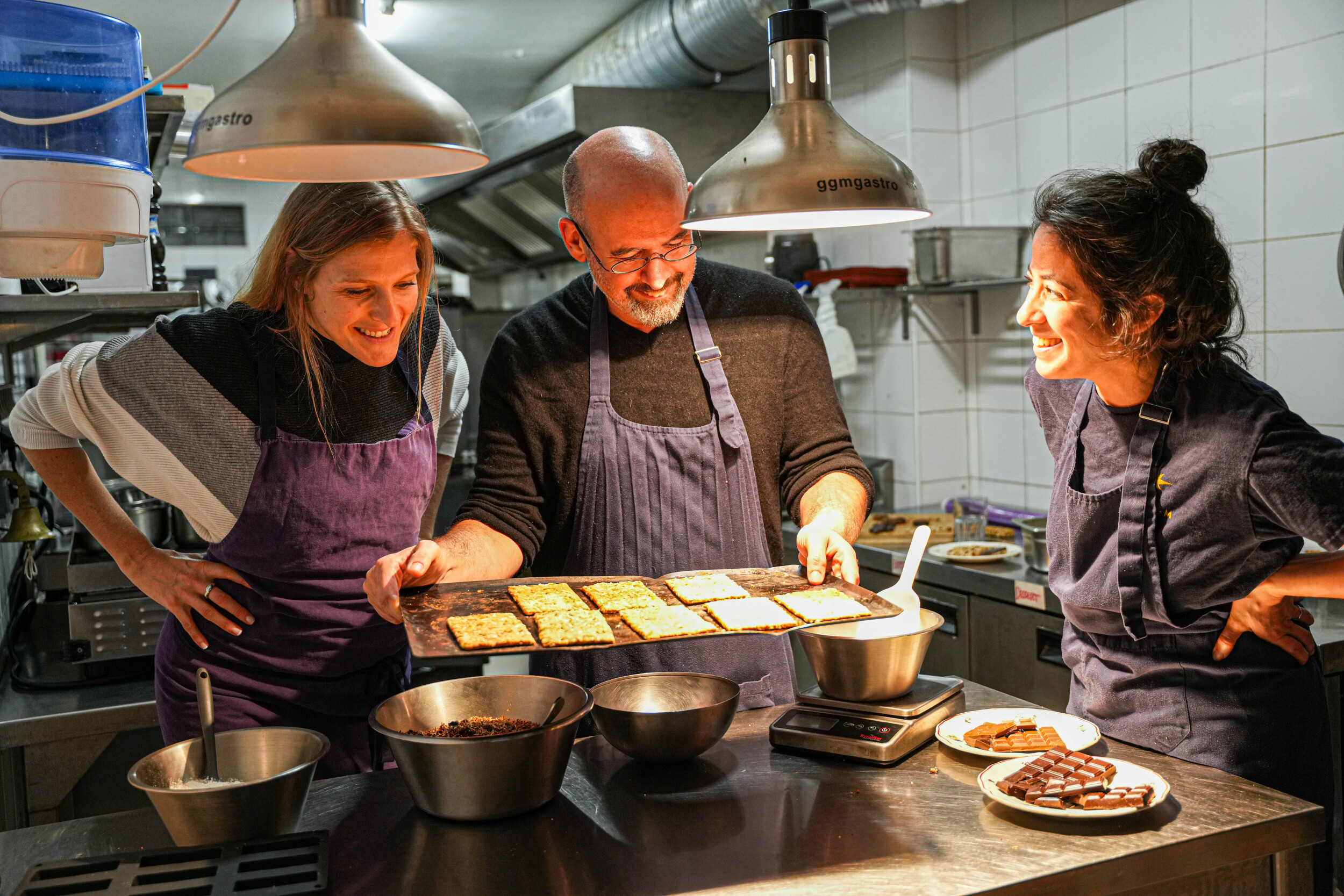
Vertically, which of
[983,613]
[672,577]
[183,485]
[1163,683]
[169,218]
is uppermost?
[169,218]

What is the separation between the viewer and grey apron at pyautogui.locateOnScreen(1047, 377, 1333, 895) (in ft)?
6.11

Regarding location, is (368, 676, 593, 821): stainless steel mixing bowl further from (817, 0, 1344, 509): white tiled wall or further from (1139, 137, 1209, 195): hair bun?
(817, 0, 1344, 509): white tiled wall

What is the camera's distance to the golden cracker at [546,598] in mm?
1764

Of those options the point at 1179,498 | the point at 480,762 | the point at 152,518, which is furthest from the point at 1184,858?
the point at 152,518

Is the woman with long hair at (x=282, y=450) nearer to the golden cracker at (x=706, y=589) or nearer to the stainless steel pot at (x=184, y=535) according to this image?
the golden cracker at (x=706, y=589)

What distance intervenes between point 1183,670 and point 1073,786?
22.5 inches

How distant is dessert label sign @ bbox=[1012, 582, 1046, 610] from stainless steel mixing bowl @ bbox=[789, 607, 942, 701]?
1.59 metres

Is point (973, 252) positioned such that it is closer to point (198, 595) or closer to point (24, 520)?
point (198, 595)

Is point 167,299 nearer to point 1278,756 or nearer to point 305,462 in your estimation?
point 305,462

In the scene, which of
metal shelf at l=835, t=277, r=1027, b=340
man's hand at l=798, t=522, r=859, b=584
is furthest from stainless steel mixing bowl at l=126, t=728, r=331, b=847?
metal shelf at l=835, t=277, r=1027, b=340

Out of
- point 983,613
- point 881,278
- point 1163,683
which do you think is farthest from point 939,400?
point 1163,683

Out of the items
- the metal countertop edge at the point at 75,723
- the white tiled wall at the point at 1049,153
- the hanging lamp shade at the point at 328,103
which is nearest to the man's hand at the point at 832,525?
the hanging lamp shade at the point at 328,103

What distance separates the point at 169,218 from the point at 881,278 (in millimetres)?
7375

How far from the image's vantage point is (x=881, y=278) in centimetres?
431
